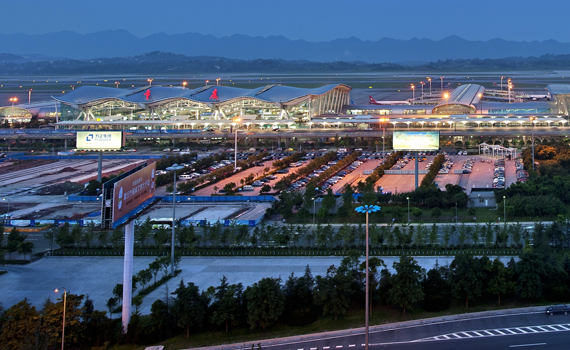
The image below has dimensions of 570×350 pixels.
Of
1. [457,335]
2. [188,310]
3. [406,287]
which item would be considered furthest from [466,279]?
[188,310]

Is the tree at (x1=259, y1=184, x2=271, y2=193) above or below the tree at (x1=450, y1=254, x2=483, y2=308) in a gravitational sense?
above

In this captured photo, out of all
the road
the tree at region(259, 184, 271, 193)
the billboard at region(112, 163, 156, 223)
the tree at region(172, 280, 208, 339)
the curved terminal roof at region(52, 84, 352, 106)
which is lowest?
the road

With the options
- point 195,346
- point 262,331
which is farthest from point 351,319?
point 195,346

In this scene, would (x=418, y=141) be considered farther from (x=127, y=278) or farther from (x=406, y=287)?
(x=127, y=278)

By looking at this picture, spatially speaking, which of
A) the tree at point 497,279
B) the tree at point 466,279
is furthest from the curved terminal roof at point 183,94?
the tree at point 497,279

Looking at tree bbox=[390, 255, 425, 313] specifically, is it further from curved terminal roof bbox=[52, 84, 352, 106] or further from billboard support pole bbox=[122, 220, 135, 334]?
curved terminal roof bbox=[52, 84, 352, 106]

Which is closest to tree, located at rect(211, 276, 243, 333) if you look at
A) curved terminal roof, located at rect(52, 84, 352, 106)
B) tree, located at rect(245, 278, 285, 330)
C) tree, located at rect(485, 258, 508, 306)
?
tree, located at rect(245, 278, 285, 330)
